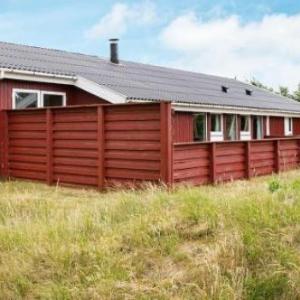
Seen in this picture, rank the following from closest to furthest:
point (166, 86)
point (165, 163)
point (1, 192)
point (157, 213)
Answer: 1. point (157, 213)
2. point (165, 163)
3. point (1, 192)
4. point (166, 86)

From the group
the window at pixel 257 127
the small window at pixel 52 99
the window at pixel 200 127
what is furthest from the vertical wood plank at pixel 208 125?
the small window at pixel 52 99

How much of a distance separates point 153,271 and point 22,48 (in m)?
15.5

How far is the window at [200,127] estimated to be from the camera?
2206 centimetres

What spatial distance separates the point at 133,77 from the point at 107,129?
8.83 meters

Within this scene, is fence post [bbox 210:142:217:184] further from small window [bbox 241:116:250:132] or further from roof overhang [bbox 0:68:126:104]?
small window [bbox 241:116:250:132]

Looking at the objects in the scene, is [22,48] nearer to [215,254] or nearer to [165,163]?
[165,163]

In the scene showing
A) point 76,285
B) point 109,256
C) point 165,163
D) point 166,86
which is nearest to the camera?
point 76,285

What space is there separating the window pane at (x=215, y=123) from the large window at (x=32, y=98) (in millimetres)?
8298

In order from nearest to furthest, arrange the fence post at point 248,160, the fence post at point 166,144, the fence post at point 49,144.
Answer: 1. the fence post at point 166,144
2. the fence post at point 49,144
3. the fence post at point 248,160

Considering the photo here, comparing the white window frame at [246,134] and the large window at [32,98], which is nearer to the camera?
the large window at [32,98]

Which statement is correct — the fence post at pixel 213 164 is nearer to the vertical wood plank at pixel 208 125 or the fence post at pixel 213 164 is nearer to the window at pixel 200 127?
the window at pixel 200 127

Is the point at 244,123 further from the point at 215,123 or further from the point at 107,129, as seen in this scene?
the point at 107,129

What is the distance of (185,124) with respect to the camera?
20.5 meters

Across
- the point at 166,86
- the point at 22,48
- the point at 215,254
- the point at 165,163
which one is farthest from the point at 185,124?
the point at 215,254
